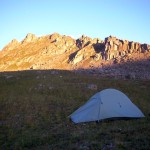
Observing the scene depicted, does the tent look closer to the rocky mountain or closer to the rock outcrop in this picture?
the rocky mountain

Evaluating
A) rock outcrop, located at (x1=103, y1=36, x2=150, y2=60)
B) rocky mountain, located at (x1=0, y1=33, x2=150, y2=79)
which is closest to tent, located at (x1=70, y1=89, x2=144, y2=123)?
rocky mountain, located at (x1=0, y1=33, x2=150, y2=79)

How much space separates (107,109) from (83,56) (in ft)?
412

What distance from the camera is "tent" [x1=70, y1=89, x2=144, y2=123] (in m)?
16.3

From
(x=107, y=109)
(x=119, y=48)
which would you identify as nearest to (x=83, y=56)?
(x=119, y=48)

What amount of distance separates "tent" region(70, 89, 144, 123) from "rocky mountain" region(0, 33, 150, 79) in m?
71.4

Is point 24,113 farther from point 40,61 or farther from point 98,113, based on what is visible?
point 40,61

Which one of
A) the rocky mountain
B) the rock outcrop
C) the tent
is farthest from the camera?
the rock outcrop

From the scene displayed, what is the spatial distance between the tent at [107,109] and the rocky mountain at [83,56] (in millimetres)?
71356

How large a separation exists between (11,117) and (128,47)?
119340 mm

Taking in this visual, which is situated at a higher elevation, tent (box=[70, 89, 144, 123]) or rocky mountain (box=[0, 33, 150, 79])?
rocky mountain (box=[0, 33, 150, 79])

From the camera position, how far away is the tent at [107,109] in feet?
53.4

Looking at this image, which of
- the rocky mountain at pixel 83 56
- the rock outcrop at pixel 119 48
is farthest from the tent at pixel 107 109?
the rock outcrop at pixel 119 48

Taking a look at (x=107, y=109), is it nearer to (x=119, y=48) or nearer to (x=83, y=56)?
(x=119, y=48)

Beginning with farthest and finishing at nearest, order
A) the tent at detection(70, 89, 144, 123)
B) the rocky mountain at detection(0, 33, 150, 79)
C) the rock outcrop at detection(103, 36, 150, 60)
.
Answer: the rock outcrop at detection(103, 36, 150, 60) → the rocky mountain at detection(0, 33, 150, 79) → the tent at detection(70, 89, 144, 123)
